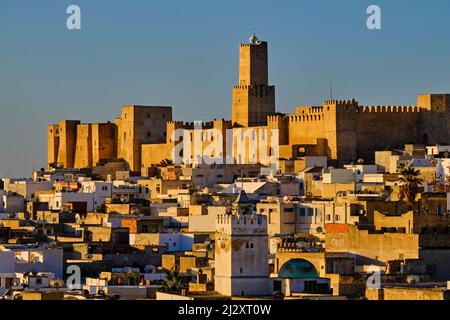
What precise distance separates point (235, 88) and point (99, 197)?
1932cm

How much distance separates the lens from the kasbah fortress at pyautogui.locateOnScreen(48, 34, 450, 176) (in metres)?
82.7

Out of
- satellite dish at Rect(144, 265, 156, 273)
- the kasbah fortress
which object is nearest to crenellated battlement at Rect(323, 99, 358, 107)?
the kasbah fortress

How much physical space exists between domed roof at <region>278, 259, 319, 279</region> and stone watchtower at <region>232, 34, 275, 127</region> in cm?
4360

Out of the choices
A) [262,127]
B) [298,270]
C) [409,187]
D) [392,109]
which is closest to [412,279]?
[298,270]

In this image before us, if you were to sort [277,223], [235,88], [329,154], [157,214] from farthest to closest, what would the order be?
[235,88] → [329,154] → [157,214] → [277,223]

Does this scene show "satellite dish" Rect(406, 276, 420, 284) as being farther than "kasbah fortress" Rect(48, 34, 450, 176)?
No

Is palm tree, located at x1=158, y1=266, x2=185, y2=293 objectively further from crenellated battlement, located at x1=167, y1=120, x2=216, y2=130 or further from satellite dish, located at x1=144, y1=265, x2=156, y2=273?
crenellated battlement, located at x1=167, y1=120, x2=216, y2=130

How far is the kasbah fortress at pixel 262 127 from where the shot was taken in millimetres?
82688

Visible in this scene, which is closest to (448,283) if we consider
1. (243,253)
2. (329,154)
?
(243,253)

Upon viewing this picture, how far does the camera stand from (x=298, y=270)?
44.0 m

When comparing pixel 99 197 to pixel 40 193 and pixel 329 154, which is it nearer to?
pixel 40 193

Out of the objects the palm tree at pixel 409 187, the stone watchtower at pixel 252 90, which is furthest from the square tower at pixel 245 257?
the stone watchtower at pixel 252 90

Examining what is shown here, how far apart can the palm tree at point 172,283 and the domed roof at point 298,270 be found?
2162 mm
